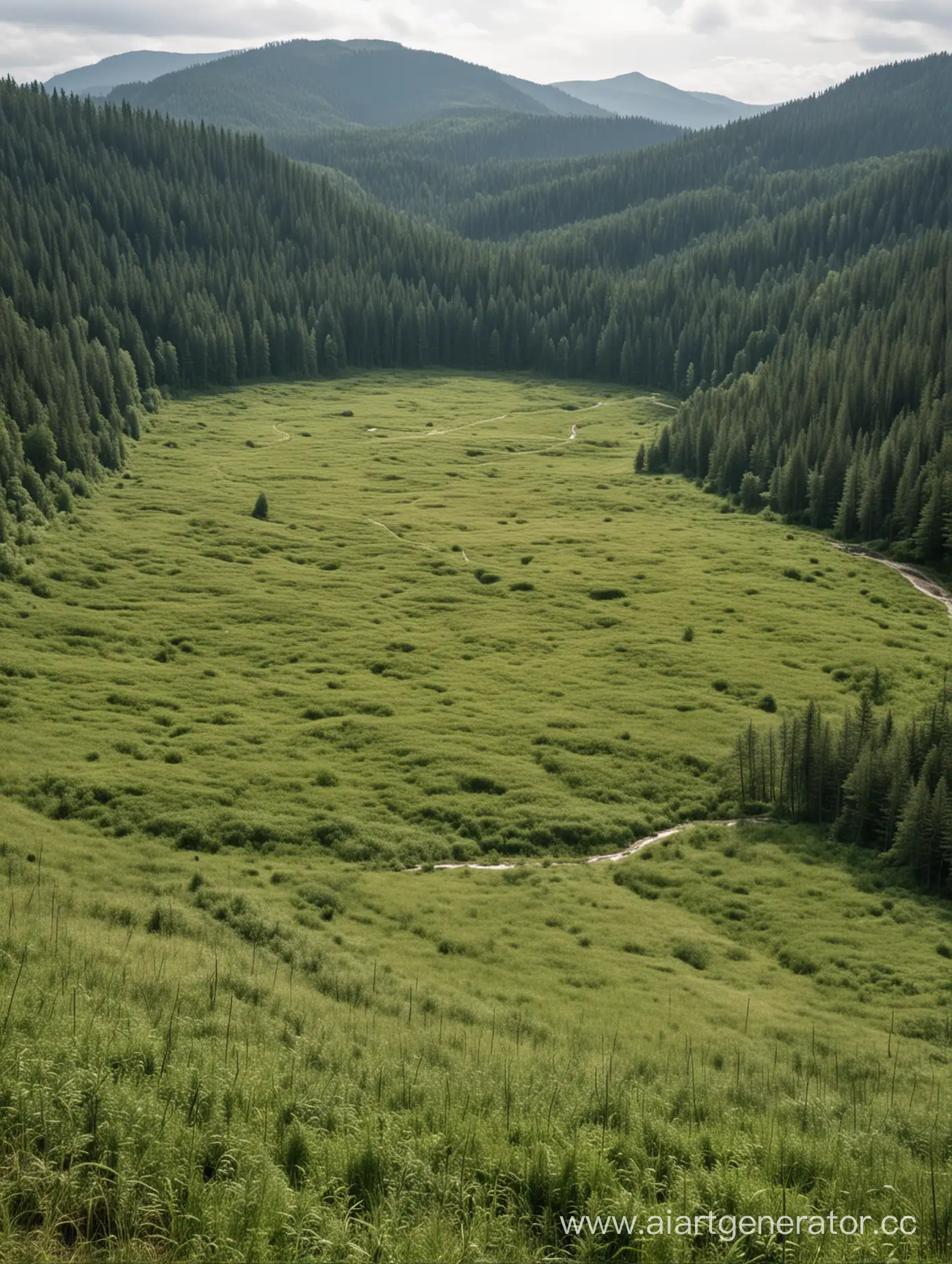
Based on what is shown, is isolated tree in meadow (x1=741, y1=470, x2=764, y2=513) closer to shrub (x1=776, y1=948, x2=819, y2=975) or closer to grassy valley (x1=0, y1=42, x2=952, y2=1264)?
grassy valley (x1=0, y1=42, x2=952, y2=1264)

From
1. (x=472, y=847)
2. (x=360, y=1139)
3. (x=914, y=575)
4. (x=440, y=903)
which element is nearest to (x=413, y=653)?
(x=472, y=847)

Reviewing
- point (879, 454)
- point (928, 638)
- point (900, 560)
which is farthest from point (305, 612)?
point (879, 454)

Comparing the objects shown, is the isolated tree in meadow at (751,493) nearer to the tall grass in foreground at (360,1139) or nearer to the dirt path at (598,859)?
the dirt path at (598,859)

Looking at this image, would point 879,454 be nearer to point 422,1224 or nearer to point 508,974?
point 508,974

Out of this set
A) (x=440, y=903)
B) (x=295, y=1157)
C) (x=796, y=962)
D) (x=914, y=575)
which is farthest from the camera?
(x=914, y=575)

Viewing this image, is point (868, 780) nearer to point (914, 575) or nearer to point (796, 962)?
point (796, 962)

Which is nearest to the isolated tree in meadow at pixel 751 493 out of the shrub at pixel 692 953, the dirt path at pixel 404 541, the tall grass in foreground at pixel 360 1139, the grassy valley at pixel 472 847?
the grassy valley at pixel 472 847

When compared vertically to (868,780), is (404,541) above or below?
above
